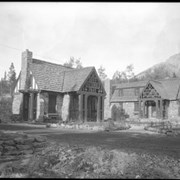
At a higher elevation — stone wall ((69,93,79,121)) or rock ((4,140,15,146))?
stone wall ((69,93,79,121))

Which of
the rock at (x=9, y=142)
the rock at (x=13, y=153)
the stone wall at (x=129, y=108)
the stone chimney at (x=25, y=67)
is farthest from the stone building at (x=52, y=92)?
A: the rock at (x=13, y=153)

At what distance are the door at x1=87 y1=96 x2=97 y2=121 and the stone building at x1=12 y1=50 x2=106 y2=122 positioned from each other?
0.27 meters

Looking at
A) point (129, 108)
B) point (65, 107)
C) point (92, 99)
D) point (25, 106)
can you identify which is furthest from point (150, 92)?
point (25, 106)

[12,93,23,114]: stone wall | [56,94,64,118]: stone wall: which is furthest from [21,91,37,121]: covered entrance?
[56,94,64,118]: stone wall

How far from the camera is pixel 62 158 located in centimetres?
790

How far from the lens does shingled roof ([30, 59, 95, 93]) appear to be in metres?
27.2

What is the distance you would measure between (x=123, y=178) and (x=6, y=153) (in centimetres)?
468

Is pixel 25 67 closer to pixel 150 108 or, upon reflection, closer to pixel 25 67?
pixel 25 67

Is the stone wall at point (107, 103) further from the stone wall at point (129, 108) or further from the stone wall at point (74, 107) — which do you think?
the stone wall at point (74, 107)

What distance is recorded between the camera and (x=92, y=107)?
3169cm

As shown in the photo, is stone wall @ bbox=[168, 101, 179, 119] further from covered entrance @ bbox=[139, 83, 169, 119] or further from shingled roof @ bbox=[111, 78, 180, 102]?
shingled roof @ bbox=[111, 78, 180, 102]

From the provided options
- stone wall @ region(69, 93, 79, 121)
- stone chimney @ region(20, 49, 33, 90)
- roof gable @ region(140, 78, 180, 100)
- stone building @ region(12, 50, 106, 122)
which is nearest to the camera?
stone building @ region(12, 50, 106, 122)

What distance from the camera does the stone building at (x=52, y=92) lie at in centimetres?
2658

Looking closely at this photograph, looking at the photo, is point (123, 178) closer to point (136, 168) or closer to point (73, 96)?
point (136, 168)
